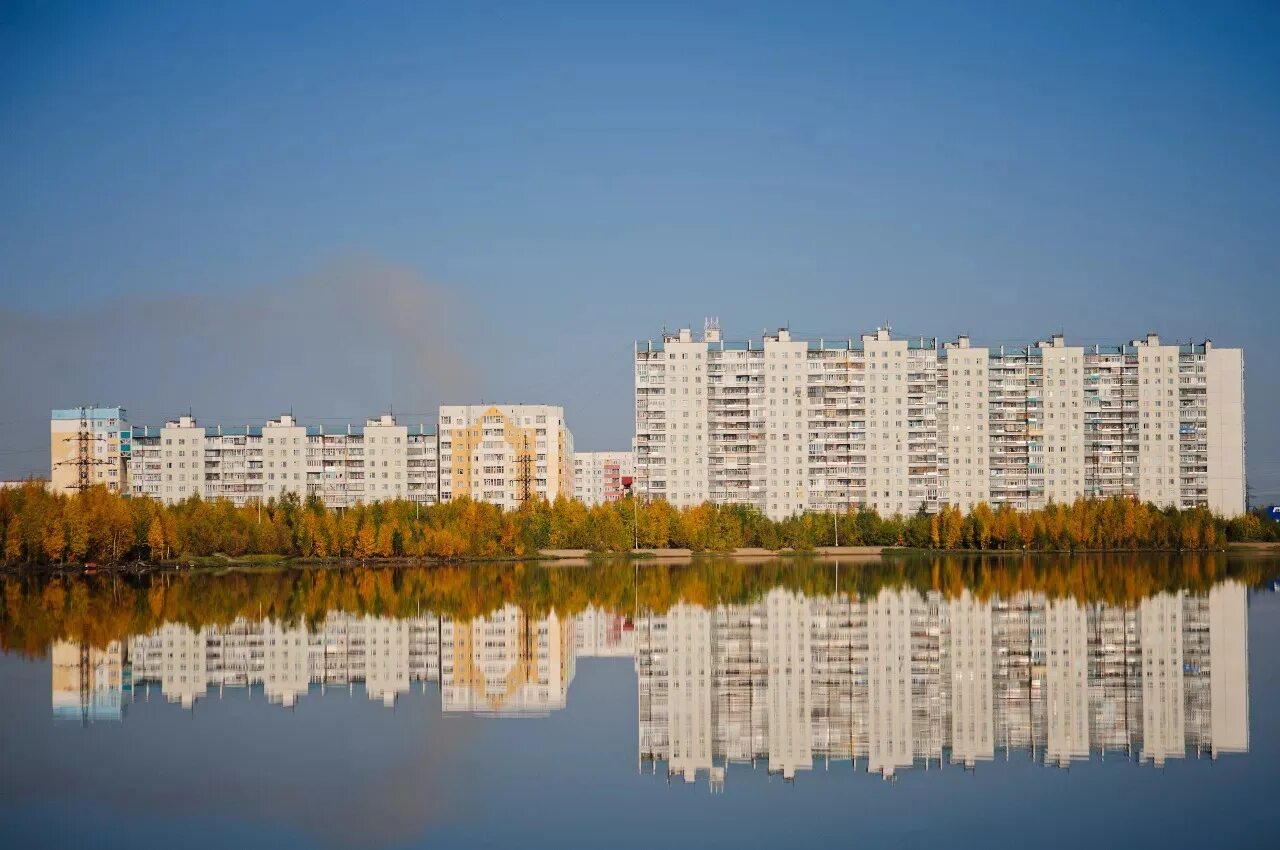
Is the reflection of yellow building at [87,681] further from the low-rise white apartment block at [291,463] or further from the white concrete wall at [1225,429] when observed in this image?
the white concrete wall at [1225,429]

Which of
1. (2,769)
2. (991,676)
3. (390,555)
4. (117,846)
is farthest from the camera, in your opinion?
(390,555)

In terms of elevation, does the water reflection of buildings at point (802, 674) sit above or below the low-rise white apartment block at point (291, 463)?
below

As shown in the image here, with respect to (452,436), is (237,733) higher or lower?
lower

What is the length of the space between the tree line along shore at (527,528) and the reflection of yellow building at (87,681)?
143 ft

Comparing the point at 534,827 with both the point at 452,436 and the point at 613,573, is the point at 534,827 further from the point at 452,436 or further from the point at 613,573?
the point at 452,436

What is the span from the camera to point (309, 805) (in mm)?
13977

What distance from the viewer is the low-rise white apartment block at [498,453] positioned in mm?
102188

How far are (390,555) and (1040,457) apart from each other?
47.9 m

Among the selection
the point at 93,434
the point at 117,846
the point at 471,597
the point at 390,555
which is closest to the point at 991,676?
the point at 117,846

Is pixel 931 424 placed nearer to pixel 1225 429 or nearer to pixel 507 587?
pixel 1225 429

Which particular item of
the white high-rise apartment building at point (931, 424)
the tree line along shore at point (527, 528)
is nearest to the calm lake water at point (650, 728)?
the tree line along shore at point (527, 528)

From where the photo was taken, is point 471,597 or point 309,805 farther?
point 471,597

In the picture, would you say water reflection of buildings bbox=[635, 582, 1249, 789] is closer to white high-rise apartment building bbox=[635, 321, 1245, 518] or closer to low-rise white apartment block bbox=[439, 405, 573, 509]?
white high-rise apartment building bbox=[635, 321, 1245, 518]

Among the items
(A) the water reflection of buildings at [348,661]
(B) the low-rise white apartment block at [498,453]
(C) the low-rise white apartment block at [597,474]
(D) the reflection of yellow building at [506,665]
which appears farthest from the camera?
(C) the low-rise white apartment block at [597,474]
